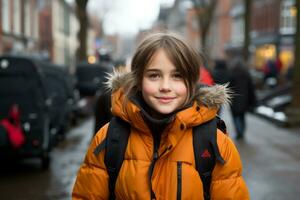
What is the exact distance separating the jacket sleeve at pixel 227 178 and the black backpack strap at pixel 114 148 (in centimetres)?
43

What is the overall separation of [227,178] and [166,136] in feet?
1.10

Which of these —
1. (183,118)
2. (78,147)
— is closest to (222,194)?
(183,118)

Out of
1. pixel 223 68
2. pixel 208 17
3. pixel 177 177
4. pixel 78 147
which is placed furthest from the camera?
pixel 208 17

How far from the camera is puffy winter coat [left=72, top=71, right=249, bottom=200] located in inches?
102

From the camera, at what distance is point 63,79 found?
544 inches

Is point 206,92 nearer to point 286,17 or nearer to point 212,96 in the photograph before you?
point 212,96

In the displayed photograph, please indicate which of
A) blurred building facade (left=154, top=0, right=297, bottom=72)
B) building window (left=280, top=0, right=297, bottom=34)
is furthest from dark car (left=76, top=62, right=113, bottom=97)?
building window (left=280, top=0, right=297, bottom=34)

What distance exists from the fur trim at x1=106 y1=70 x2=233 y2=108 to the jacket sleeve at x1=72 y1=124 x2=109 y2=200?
25 cm

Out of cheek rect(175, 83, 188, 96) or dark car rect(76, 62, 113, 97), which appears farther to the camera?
dark car rect(76, 62, 113, 97)

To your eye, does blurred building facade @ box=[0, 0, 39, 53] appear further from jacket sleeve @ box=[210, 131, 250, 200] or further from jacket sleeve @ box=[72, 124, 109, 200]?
jacket sleeve @ box=[210, 131, 250, 200]

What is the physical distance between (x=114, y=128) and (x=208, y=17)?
35.2 metres

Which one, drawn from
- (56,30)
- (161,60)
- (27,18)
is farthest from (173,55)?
(56,30)

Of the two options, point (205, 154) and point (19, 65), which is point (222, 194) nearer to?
point (205, 154)

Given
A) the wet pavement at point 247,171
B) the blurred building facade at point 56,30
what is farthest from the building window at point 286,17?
the wet pavement at point 247,171
